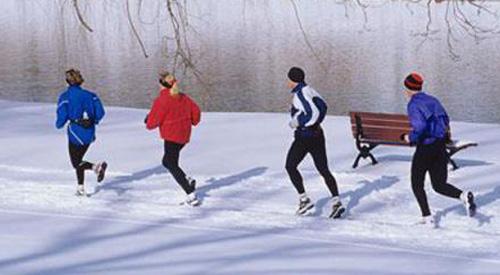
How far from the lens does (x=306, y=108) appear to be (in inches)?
370

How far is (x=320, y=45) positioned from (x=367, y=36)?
5.31 meters

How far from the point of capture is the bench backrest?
12.0 metres

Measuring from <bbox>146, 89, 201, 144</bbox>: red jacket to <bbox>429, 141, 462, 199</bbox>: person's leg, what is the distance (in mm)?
2431

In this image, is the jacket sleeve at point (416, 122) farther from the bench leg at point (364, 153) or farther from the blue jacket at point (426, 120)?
the bench leg at point (364, 153)

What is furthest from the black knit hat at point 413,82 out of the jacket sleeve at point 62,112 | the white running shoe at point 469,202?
the jacket sleeve at point 62,112

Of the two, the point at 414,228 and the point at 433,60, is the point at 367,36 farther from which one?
the point at 414,228

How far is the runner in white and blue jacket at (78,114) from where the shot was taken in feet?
33.8

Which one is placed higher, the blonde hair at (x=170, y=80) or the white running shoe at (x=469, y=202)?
the blonde hair at (x=170, y=80)

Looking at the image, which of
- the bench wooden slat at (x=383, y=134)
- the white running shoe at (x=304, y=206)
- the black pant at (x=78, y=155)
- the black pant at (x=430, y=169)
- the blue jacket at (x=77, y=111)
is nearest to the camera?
the black pant at (x=430, y=169)

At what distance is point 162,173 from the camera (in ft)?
39.9

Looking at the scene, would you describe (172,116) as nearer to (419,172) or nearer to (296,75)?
(296,75)

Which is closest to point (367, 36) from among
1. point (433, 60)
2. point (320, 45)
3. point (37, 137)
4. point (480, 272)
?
point (320, 45)

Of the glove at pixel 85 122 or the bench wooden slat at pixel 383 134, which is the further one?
the bench wooden slat at pixel 383 134

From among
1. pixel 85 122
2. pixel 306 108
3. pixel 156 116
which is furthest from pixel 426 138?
pixel 85 122
